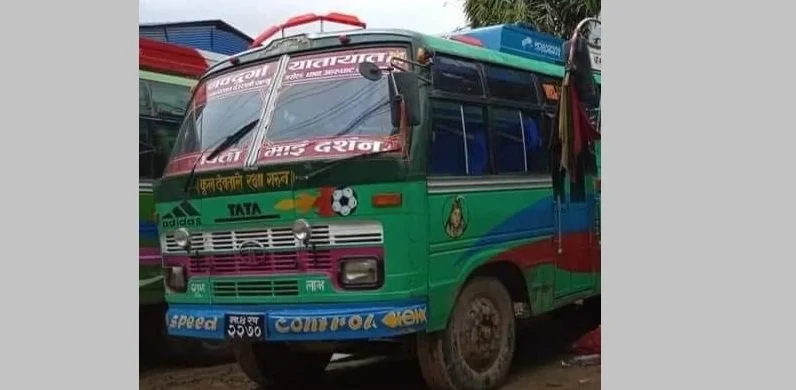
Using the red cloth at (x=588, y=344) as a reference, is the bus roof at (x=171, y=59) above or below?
above

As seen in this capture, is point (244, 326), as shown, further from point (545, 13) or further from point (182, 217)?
point (545, 13)

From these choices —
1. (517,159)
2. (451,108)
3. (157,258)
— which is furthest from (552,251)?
(157,258)

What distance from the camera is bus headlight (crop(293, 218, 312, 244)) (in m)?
5.33

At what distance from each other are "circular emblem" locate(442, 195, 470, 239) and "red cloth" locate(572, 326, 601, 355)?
101 inches

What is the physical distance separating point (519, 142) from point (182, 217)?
258cm

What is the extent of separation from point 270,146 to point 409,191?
97cm

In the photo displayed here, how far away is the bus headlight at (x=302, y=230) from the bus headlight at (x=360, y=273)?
278 millimetres

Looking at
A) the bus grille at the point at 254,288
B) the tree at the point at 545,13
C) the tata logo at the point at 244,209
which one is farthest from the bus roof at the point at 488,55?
the tree at the point at 545,13

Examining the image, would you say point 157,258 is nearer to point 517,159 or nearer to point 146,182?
point 146,182

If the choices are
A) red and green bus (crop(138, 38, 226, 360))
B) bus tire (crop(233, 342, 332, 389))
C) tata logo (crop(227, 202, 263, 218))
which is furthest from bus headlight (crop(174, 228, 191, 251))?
red and green bus (crop(138, 38, 226, 360))

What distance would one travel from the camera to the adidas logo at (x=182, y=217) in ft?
19.0

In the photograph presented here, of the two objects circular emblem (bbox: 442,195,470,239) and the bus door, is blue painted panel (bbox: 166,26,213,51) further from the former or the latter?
circular emblem (bbox: 442,195,470,239)

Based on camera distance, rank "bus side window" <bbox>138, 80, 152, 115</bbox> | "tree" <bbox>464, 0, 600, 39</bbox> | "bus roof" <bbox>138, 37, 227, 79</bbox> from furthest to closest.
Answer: "tree" <bbox>464, 0, 600, 39</bbox>, "bus roof" <bbox>138, 37, 227, 79</bbox>, "bus side window" <bbox>138, 80, 152, 115</bbox>

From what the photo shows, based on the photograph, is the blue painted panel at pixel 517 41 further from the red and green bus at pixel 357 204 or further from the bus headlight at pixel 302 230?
the bus headlight at pixel 302 230
